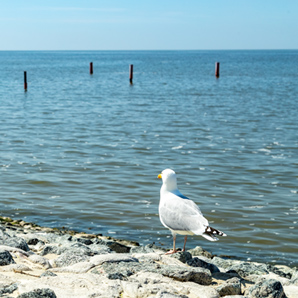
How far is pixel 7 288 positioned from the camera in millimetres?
5047

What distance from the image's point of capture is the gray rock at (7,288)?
498 centimetres

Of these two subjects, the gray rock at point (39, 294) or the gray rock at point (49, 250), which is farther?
the gray rock at point (49, 250)

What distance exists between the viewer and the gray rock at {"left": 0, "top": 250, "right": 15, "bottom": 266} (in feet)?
19.7

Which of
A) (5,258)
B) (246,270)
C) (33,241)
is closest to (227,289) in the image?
(246,270)

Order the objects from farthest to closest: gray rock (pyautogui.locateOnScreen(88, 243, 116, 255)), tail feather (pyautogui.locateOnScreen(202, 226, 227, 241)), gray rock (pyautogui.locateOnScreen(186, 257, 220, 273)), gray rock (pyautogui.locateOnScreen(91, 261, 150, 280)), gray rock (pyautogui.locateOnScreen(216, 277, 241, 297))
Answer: gray rock (pyautogui.locateOnScreen(88, 243, 116, 255)) < gray rock (pyautogui.locateOnScreen(186, 257, 220, 273)) < tail feather (pyautogui.locateOnScreen(202, 226, 227, 241)) < gray rock (pyautogui.locateOnScreen(91, 261, 150, 280)) < gray rock (pyautogui.locateOnScreen(216, 277, 241, 297))

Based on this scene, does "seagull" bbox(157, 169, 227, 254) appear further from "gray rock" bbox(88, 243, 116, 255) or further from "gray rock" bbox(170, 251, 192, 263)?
"gray rock" bbox(88, 243, 116, 255)

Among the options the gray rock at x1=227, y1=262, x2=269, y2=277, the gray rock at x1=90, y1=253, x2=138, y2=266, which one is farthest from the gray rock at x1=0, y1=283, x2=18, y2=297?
the gray rock at x1=227, y1=262, x2=269, y2=277

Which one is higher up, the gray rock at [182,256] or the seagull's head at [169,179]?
the seagull's head at [169,179]

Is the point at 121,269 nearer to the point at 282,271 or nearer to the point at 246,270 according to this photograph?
the point at 246,270

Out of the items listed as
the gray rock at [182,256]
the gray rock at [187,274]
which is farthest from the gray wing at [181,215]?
the gray rock at [187,274]

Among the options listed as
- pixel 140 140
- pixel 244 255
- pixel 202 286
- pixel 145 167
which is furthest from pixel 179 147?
pixel 202 286

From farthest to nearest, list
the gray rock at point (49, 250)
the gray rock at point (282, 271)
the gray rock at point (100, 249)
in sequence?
the gray rock at point (282, 271) → the gray rock at point (100, 249) → the gray rock at point (49, 250)

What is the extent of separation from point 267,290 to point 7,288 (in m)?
2.76

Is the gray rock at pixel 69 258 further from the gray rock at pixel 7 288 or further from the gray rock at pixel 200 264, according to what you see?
the gray rock at pixel 200 264
